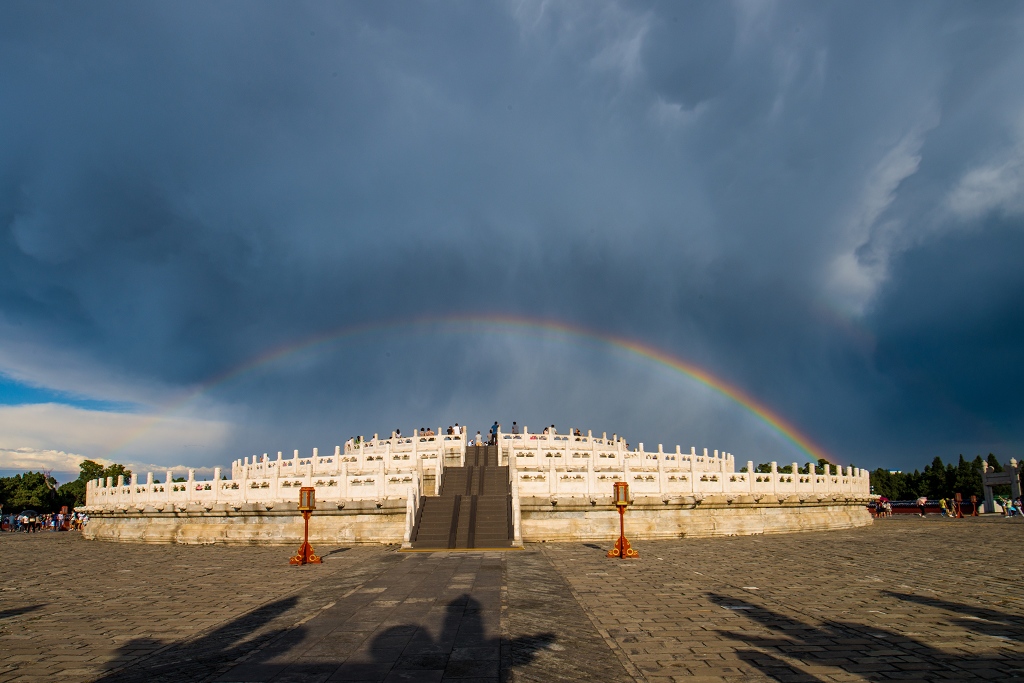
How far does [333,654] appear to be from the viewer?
7844 millimetres

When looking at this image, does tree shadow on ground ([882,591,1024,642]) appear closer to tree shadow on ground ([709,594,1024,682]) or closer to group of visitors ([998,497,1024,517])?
tree shadow on ground ([709,594,1024,682])

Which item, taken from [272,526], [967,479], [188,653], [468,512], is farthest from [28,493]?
[967,479]

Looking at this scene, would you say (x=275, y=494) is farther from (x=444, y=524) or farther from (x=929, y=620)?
(x=929, y=620)

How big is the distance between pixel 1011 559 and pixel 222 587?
21.0 meters

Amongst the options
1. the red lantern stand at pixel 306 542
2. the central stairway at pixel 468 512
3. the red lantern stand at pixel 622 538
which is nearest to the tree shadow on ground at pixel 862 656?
the red lantern stand at pixel 622 538

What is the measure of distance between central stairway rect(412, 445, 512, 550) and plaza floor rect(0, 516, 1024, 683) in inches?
103

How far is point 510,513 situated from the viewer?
23.0m

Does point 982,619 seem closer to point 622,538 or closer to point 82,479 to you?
point 622,538

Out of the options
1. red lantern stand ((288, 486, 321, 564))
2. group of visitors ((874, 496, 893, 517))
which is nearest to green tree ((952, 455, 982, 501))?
group of visitors ((874, 496, 893, 517))

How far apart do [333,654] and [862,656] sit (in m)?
6.69

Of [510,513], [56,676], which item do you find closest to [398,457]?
[510,513]

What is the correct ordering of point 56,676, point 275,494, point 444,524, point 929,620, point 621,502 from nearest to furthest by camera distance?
1. point 56,676
2. point 929,620
3. point 621,502
4. point 444,524
5. point 275,494

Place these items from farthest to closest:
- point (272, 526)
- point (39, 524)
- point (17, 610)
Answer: point (39, 524)
point (272, 526)
point (17, 610)

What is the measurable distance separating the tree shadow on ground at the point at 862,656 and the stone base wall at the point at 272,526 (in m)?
16.4
